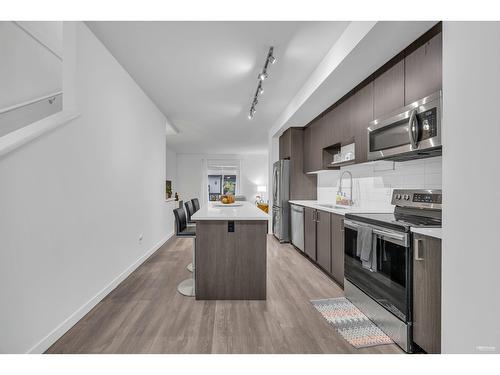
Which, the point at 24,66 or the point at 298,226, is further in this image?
the point at 298,226

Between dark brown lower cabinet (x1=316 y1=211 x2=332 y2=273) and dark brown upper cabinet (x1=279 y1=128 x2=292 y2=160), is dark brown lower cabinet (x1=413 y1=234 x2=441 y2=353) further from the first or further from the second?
dark brown upper cabinet (x1=279 y1=128 x2=292 y2=160)

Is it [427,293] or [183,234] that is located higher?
[183,234]

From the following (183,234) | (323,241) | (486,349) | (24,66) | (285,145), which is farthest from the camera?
(285,145)

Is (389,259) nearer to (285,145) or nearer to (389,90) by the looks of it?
(389,90)

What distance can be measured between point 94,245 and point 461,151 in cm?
286

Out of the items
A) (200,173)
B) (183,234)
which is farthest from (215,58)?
(200,173)

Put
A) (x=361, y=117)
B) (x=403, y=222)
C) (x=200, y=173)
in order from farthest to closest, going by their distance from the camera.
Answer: (x=200, y=173) → (x=361, y=117) → (x=403, y=222)

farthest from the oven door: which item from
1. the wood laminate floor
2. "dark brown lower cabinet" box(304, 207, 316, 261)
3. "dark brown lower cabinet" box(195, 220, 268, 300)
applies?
"dark brown lower cabinet" box(304, 207, 316, 261)

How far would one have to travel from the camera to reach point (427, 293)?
1.51 metres

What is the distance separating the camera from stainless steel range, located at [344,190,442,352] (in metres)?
1.65

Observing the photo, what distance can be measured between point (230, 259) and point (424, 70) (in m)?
2.31

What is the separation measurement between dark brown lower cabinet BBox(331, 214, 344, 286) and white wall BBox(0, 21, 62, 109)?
3276mm
